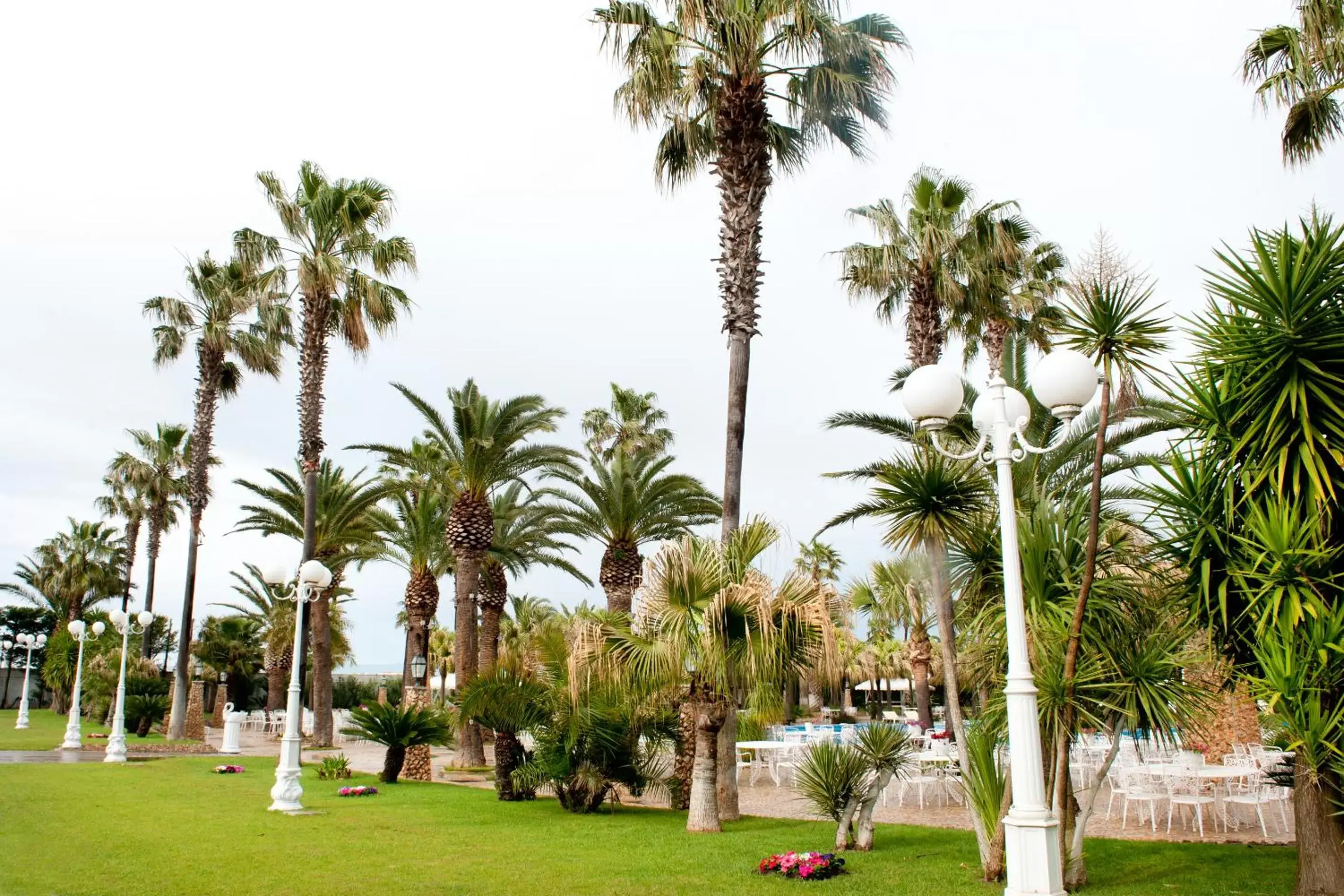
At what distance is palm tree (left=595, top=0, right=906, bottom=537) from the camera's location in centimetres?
1452

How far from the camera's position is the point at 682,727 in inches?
602

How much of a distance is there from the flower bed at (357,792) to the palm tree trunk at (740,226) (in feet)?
27.3

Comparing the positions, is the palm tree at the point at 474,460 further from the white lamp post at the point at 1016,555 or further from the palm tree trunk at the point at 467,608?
the white lamp post at the point at 1016,555

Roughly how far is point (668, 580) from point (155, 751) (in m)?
21.8

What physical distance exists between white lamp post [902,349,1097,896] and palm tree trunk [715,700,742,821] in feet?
27.6

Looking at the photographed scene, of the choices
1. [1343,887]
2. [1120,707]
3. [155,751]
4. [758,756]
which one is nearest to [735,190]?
[1120,707]

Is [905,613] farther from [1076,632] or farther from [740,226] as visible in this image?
[1076,632]

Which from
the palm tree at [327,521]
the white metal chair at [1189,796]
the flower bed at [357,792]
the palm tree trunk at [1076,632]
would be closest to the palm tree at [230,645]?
the palm tree at [327,521]

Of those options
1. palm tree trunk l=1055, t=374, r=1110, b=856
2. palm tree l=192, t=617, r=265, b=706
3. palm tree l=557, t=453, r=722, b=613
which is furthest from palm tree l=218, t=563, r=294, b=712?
palm tree trunk l=1055, t=374, r=1110, b=856

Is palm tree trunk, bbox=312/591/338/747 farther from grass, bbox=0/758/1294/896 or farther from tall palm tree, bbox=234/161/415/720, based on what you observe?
grass, bbox=0/758/1294/896

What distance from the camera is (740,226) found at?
1509cm

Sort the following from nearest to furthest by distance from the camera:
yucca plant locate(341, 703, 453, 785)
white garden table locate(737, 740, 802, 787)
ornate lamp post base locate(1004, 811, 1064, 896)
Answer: ornate lamp post base locate(1004, 811, 1064, 896), yucca plant locate(341, 703, 453, 785), white garden table locate(737, 740, 802, 787)

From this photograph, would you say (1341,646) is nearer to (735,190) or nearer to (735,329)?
(735,329)

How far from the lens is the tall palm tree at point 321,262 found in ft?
77.9
